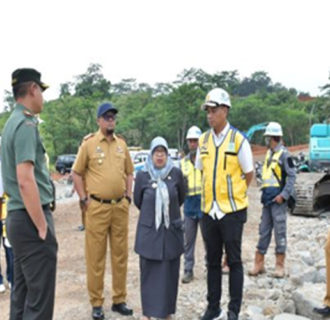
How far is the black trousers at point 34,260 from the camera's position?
301 cm

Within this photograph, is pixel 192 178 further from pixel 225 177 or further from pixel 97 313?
pixel 97 313

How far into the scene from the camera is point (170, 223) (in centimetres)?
415

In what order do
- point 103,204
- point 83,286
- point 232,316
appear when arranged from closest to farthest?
point 232,316 < point 103,204 < point 83,286

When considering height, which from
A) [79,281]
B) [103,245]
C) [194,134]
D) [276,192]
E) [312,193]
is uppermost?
[194,134]

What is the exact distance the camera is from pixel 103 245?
446 cm

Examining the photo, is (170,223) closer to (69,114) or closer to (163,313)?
(163,313)

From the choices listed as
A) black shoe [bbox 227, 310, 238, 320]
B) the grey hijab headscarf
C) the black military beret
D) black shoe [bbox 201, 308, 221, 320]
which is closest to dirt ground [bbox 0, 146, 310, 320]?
black shoe [bbox 201, 308, 221, 320]

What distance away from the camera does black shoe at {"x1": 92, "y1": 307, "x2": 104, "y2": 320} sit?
434cm

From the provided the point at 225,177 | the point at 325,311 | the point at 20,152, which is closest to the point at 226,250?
the point at 225,177

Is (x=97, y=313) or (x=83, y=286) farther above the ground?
(x=97, y=313)

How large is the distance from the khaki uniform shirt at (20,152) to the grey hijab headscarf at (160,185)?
120 cm

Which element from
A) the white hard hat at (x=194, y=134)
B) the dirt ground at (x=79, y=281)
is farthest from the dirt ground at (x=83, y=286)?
the white hard hat at (x=194, y=134)

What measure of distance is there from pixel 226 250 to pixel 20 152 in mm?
2000

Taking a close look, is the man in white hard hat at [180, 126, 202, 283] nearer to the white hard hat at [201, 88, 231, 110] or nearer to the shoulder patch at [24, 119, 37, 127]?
the white hard hat at [201, 88, 231, 110]
